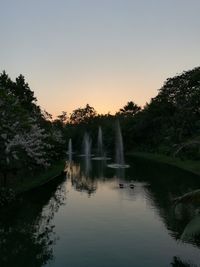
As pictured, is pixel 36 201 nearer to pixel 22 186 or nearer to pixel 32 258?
pixel 22 186

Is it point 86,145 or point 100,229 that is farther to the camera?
point 86,145

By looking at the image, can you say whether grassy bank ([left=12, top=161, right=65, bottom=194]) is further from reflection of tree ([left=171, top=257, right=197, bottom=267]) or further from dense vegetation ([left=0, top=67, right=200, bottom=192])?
reflection of tree ([left=171, top=257, right=197, bottom=267])

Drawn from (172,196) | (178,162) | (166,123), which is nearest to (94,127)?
(166,123)

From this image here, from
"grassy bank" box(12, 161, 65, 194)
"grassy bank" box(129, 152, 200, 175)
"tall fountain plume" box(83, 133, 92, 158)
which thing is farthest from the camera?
"tall fountain plume" box(83, 133, 92, 158)

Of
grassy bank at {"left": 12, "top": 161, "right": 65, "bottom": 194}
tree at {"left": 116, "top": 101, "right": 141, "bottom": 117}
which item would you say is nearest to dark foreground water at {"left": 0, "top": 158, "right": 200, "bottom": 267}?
grassy bank at {"left": 12, "top": 161, "right": 65, "bottom": 194}

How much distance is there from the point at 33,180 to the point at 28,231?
23.2 m

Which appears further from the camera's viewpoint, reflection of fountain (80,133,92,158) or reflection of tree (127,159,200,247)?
reflection of fountain (80,133,92,158)

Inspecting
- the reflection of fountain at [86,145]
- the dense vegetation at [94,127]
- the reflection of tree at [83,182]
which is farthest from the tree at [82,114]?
the reflection of tree at [83,182]

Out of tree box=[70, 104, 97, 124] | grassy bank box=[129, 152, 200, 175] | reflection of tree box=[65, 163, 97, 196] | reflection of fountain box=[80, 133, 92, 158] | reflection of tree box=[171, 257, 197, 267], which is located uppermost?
tree box=[70, 104, 97, 124]

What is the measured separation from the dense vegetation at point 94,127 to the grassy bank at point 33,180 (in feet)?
4.60

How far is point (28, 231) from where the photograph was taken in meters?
31.7

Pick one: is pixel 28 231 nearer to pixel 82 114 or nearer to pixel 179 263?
pixel 179 263

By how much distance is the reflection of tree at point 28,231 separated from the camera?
84.8 ft

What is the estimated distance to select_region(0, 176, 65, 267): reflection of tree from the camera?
2584 cm
